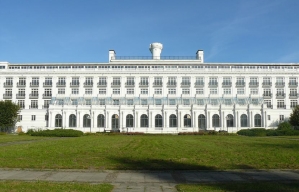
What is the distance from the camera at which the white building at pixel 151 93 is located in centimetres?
7919

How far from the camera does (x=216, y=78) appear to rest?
3676 inches

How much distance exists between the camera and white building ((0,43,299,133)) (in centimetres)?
7919

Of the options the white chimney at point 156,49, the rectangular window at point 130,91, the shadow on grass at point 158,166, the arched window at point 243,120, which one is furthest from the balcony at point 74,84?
the shadow on grass at point 158,166

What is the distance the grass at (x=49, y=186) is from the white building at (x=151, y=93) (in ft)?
215

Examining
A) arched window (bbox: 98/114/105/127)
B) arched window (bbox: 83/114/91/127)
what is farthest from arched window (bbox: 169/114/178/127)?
arched window (bbox: 83/114/91/127)

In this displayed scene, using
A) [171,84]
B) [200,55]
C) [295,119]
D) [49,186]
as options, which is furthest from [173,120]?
[49,186]

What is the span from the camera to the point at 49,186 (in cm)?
1132

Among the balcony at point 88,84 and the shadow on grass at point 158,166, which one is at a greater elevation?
the balcony at point 88,84

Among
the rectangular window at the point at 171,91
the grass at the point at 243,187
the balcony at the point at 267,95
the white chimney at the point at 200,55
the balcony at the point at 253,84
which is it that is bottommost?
the grass at the point at 243,187

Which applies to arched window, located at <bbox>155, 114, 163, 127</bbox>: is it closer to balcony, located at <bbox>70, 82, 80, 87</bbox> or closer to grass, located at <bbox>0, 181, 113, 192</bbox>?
balcony, located at <bbox>70, 82, 80, 87</bbox>

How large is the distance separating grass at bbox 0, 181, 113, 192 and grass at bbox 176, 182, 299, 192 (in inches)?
111

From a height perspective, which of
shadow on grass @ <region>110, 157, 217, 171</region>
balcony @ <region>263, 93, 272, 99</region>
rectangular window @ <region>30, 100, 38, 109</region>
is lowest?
shadow on grass @ <region>110, 157, 217, 171</region>

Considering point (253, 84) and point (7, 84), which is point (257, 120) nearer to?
point (253, 84)

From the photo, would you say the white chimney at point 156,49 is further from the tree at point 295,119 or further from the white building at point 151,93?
the tree at point 295,119
